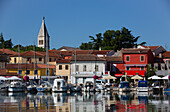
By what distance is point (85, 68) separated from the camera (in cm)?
9919

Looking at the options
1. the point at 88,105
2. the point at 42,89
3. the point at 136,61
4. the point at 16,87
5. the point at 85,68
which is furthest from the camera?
the point at 136,61

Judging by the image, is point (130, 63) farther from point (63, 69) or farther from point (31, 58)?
point (31, 58)

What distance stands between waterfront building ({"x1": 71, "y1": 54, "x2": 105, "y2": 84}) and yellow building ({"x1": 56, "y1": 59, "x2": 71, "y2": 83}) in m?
2.51

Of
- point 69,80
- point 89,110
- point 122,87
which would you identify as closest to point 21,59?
point 69,80

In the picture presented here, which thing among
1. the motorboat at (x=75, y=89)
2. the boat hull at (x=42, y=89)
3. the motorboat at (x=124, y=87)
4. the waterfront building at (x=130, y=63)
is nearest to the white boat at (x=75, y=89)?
the motorboat at (x=75, y=89)

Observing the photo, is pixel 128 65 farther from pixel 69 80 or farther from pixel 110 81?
pixel 69 80

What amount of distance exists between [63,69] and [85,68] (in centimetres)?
654

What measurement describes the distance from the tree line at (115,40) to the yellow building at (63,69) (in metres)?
35.1

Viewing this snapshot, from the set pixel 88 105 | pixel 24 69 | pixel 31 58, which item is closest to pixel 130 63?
pixel 24 69

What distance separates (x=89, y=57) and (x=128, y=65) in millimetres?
9818

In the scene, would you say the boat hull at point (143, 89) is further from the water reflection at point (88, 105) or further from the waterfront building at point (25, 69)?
the waterfront building at point (25, 69)

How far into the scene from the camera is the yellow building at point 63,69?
335 ft

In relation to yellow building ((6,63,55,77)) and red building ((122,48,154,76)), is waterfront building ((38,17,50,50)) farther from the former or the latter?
red building ((122,48,154,76))

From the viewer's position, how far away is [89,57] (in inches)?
3942
